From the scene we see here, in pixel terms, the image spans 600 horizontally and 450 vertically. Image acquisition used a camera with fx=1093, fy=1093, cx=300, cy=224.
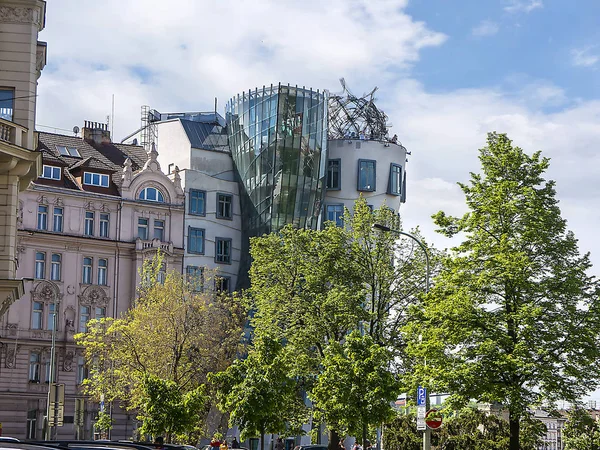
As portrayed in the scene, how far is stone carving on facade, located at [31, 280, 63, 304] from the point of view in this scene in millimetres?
75375

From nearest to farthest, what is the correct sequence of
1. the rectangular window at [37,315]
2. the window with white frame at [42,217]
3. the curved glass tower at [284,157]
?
1. the rectangular window at [37,315]
2. the window with white frame at [42,217]
3. the curved glass tower at [284,157]

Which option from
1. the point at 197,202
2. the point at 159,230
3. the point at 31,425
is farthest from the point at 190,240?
the point at 31,425

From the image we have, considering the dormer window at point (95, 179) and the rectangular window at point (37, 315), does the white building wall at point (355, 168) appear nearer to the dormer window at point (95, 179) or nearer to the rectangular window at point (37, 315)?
the dormer window at point (95, 179)

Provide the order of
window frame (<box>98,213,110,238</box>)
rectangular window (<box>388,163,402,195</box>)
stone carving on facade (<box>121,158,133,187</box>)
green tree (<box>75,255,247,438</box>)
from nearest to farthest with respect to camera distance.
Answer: green tree (<box>75,255,247,438</box>), window frame (<box>98,213,110,238</box>), stone carving on facade (<box>121,158,133,187</box>), rectangular window (<box>388,163,402,195</box>)

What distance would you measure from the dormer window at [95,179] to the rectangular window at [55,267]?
6.15m

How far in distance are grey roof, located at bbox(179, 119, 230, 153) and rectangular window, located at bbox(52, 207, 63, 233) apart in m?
13.5

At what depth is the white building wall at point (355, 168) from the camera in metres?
87.6

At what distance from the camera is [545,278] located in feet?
136

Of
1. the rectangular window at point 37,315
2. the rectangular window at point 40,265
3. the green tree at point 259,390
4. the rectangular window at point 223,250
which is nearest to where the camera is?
the green tree at point 259,390

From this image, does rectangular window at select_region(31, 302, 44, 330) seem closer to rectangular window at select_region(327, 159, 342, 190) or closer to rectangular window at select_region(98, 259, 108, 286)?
rectangular window at select_region(98, 259, 108, 286)

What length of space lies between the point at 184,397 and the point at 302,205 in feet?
105

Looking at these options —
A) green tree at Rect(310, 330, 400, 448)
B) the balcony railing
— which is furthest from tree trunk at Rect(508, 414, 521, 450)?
the balcony railing

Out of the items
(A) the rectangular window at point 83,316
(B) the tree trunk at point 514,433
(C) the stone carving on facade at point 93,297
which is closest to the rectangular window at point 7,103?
(B) the tree trunk at point 514,433

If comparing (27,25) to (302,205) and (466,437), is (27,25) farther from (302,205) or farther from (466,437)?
(302,205)
